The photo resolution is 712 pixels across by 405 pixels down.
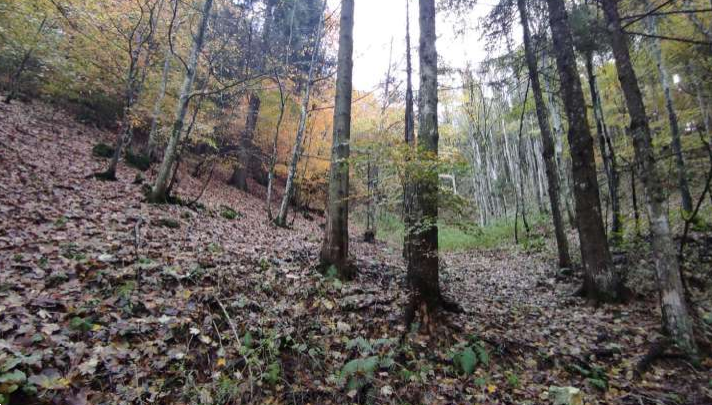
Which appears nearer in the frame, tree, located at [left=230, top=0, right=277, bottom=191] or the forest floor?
the forest floor

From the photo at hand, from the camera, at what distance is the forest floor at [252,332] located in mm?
3219

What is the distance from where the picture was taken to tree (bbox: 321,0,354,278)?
6586mm

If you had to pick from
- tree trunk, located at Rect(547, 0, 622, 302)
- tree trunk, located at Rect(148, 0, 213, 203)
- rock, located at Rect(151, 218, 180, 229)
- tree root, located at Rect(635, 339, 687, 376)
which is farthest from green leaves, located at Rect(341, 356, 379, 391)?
tree trunk, located at Rect(148, 0, 213, 203)

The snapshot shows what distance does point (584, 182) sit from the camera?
6633 millimetres

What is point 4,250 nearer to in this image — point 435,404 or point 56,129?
point 435,404

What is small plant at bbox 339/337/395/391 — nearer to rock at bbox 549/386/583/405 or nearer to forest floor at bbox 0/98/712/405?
forest floor at bbox 0/98/712/405

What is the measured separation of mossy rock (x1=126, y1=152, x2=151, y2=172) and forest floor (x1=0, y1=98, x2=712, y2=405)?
5585 mm

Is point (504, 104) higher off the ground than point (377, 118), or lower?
higher

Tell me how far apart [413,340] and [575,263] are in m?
6.72

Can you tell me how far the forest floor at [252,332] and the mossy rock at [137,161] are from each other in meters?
5.59

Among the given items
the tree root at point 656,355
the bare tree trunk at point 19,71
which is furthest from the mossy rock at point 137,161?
the tree root at point 656,355

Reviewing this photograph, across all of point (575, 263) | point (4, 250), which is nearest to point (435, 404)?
point (4, 250)

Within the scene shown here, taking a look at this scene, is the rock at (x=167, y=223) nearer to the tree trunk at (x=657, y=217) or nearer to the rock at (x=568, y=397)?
the rock at (x=568, y=397)

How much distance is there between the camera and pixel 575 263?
29.7 feet
